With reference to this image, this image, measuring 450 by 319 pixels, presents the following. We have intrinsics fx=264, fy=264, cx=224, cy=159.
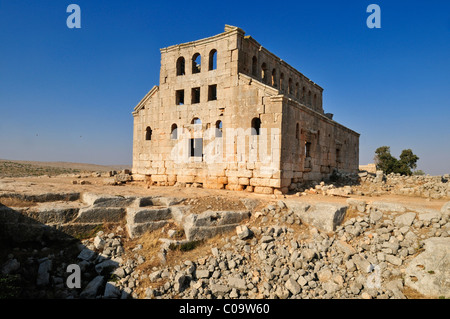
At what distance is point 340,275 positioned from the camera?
671 cm

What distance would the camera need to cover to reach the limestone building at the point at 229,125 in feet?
41.0

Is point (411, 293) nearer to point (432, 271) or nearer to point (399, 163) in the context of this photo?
point (432, 271)

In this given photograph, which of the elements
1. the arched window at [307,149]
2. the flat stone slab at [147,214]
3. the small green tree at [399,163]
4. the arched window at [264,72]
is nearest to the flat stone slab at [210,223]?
the flat stone slab at [147,214]

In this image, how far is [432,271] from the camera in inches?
242

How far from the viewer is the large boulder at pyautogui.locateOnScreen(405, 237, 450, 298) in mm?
5934

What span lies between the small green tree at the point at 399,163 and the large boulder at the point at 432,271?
3500 centimetres

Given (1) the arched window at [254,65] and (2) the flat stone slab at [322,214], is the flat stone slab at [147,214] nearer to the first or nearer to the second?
(2) the flat stone slab at [322,214]

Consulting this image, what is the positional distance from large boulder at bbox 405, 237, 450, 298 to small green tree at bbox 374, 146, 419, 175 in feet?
115

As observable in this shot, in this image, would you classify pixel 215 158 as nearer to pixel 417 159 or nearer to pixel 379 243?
pixel 379 243

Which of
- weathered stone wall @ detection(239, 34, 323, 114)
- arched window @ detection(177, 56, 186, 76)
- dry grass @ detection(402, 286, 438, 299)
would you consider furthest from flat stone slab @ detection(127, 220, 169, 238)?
arched window @ detection(177, 56, 186, 76)

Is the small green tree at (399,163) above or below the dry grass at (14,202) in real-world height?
above

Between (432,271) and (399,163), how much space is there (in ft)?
123

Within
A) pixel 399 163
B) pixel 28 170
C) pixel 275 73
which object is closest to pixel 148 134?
pixel 275 73
